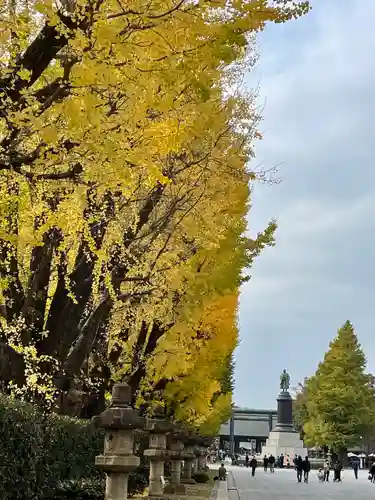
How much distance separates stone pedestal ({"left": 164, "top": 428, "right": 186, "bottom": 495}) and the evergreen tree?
119 ft

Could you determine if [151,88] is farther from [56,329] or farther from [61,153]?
[56,329]

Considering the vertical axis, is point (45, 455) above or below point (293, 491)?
above

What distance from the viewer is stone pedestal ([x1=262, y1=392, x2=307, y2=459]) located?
60.1 m

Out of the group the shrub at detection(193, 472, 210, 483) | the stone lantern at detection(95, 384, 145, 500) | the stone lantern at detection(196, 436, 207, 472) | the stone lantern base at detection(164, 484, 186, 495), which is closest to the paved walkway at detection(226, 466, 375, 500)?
the shrub at detection(193, 472, 210, 483)

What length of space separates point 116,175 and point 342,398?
5112cm

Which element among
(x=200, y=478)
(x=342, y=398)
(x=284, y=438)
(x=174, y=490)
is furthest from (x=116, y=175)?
(x=284, y=438)

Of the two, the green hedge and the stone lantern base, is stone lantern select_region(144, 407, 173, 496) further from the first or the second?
the stone lantern base

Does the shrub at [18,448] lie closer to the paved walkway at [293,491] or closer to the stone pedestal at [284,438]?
the paved walkway at [293,491]

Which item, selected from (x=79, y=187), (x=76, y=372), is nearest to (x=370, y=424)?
(x=76, y=372)

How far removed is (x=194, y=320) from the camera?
13.7 metres

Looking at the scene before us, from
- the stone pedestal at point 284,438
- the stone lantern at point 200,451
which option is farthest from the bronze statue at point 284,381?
the stone lantern at point 200,451

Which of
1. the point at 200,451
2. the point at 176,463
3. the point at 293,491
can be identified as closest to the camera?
the point at 176,463

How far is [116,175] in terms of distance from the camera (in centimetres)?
539

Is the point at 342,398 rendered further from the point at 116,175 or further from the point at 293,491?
the point at 116,175
